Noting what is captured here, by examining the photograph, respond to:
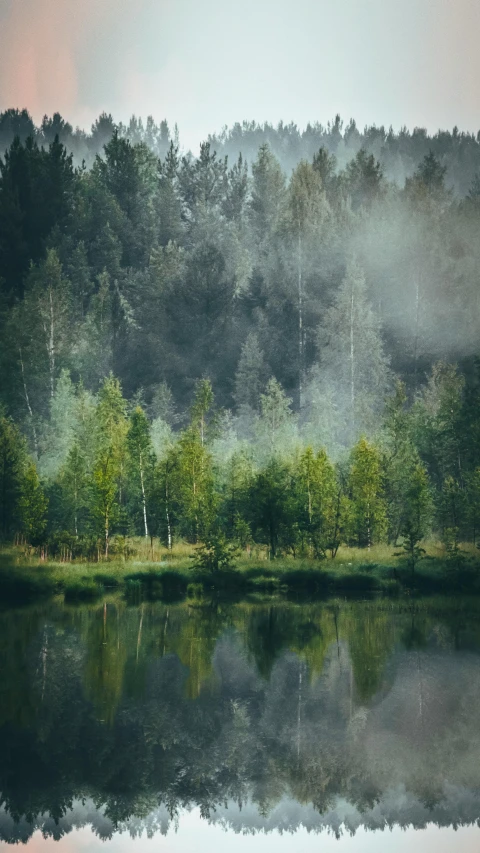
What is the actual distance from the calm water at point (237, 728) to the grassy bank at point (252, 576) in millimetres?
4196

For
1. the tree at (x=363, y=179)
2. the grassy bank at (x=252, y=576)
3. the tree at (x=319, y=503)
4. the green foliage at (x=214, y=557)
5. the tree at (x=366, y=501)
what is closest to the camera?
the grassy bank at (x=252, y=576)

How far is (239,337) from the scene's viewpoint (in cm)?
2831

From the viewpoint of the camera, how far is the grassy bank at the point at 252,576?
22.2 metres

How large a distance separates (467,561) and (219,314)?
30.2 feet

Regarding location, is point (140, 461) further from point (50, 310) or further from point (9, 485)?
point (50, 310)

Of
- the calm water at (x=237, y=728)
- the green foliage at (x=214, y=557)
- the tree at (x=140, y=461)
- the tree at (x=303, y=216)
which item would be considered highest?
the tree at (x=303, y=216)

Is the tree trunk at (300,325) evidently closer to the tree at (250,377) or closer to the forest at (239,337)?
the forest at (239,337)

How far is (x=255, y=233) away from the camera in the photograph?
2997 cm

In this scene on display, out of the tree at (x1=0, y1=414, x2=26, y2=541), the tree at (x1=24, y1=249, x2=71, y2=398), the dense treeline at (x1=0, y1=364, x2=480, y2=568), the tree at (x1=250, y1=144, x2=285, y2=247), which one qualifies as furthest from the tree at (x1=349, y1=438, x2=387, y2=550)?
the tree at (x1=24, y1=249, x2=71, y2=398)

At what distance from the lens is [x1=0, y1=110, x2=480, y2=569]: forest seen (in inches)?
968

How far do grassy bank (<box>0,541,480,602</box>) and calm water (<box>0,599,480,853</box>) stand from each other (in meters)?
4.20

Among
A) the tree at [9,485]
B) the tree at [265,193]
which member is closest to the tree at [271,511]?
the tree at [9,485]

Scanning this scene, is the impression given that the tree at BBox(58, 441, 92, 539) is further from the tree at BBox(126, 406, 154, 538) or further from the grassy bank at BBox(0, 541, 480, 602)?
the grassy bank at BBox(0, 541, 480, 602)

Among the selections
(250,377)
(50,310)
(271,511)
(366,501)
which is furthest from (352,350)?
(50,310)
